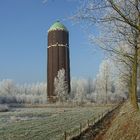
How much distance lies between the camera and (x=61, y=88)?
140 metres

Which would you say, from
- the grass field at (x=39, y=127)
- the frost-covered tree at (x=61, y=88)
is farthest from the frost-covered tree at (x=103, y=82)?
the grass field at (x=39, y=127)

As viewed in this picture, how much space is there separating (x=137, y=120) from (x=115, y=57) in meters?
18.5

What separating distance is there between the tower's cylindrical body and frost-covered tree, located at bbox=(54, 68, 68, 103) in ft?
39.6

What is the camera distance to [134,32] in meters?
25.6

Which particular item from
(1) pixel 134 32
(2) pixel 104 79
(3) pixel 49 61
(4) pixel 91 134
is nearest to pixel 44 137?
(4) pixel 91 134

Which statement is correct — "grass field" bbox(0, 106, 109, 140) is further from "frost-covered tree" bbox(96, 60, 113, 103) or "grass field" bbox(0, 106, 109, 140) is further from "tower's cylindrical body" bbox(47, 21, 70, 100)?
"tower's cylindrical body" bbox(47, 21, 70, 100)

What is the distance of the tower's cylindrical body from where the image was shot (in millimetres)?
161250

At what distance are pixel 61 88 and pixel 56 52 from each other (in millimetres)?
27711

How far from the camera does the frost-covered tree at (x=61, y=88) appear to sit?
456 ft

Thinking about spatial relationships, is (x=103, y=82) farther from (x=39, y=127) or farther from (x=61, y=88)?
(x=39, y=127)

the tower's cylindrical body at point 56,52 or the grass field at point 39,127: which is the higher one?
the tower's cylindrical body at point 56,52

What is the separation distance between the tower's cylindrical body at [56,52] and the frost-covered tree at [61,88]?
39.6ft

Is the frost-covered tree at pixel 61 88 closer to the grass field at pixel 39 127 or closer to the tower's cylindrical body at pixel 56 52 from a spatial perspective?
the tower's cylindrical body at pixel 56 52

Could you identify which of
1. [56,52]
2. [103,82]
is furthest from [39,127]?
[56,52]
